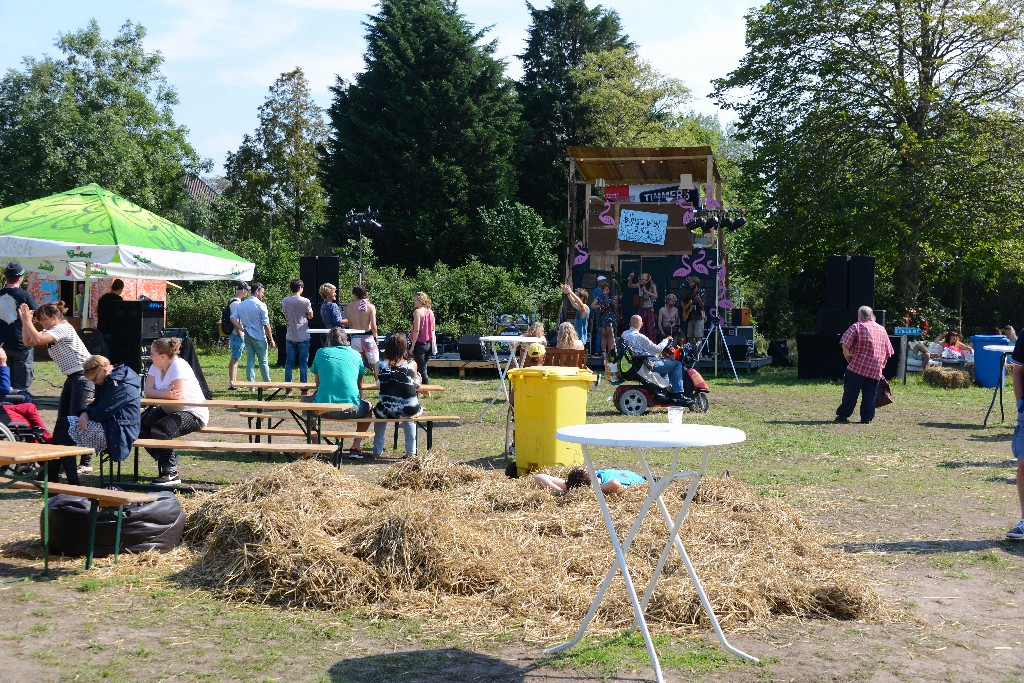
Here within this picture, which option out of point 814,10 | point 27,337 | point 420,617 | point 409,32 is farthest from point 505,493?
point 409,32

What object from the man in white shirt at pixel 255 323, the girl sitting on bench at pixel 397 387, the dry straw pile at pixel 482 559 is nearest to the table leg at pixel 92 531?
the dry straw pile at pixel 482 559

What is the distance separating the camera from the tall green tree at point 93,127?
3812 centimetres

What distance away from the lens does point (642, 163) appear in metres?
25.2

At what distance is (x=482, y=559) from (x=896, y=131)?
86.3 ft

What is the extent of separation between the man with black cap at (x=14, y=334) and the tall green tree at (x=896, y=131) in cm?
2211

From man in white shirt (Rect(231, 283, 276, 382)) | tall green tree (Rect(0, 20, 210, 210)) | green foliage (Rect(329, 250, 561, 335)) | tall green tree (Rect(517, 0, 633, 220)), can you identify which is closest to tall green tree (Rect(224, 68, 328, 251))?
tall green tree (Rect(0, 20, 210, 210))

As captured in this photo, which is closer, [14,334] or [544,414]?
[544,414]

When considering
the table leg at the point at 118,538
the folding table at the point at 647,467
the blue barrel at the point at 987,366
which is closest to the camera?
the folding table at the point at 647,467

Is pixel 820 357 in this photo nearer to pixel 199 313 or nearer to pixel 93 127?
pixel 199 313

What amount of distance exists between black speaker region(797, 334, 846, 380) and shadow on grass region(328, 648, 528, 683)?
678 inches

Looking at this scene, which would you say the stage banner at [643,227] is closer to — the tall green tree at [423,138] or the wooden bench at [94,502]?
the tall green tree at [423,138]

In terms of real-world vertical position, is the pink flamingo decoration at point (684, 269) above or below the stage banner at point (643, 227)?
below

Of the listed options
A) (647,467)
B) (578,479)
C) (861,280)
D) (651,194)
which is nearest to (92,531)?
(578,479)

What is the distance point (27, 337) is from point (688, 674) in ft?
27.9
